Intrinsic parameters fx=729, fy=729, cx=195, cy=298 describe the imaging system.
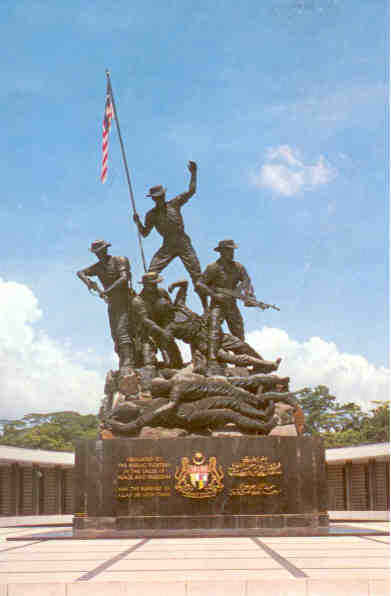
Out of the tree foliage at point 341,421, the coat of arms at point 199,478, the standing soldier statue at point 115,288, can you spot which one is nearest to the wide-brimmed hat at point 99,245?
the standing soldier statue at point 115,288

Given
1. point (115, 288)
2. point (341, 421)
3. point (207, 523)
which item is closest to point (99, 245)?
point (115, 288)

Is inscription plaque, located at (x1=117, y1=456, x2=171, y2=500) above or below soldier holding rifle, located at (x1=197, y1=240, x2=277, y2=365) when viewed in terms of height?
below

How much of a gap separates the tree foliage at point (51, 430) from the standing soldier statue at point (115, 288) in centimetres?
3531

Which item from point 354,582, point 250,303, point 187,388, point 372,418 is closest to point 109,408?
point 187,388

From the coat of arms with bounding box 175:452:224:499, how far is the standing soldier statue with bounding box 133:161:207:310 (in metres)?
4.37

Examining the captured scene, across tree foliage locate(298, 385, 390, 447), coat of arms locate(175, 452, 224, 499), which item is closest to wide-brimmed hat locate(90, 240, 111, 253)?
coat of arms locate(175, 452, 224, 499)

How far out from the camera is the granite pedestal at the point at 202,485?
1264 centimetres

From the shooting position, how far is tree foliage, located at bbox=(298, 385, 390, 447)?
44.5m

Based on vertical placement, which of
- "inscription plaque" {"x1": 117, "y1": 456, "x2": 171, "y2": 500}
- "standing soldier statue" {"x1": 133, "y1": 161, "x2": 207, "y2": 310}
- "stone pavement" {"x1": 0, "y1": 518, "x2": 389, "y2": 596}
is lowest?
"stone pavement" {"x1": 0, "y1": 518, "x2": 389, "y2": 596}

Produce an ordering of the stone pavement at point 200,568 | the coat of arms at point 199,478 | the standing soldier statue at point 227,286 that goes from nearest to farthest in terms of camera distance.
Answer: the stone pavement at point 200,568, the coat of arms at point 199,478, the standing soldier statue at point 227,286

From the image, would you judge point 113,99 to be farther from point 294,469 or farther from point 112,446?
point 294,469

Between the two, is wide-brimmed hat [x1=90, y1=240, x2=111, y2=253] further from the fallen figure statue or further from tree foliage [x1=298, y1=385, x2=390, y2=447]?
tree foliage [x1=298, y1=385, x2=390, y2=447]

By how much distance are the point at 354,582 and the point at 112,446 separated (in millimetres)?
7319

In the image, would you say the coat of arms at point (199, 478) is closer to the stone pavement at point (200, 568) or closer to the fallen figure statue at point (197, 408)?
the fallen figure statue at point (197, 408)
